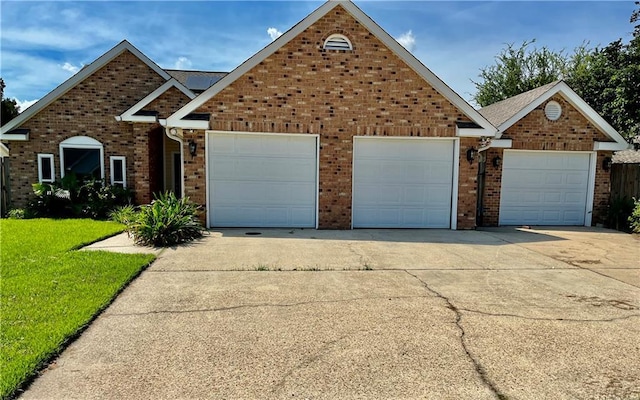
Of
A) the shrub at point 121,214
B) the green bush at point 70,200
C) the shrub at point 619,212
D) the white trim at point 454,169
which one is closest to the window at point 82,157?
the green bush at point 70,200

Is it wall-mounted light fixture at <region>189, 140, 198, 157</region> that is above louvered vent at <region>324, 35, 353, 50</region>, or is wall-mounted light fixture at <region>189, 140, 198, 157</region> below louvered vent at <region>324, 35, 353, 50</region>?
below

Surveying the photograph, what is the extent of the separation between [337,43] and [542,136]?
7.10 meters

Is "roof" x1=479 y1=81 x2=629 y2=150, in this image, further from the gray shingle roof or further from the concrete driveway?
the concrete driveway

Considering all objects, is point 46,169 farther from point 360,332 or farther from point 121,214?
point 360,332

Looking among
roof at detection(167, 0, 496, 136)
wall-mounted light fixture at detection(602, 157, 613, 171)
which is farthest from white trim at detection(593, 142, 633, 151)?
roof at detection(167, 0, 496, 136)

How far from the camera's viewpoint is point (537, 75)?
2881cm

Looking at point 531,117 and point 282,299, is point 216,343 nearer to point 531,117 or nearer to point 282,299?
point 282,299

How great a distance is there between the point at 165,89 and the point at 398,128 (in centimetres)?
778

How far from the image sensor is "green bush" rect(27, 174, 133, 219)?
39.0 ft

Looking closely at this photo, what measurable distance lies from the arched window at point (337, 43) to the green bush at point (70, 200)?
8.21 metres

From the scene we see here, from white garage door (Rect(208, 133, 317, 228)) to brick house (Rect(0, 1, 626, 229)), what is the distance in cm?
3

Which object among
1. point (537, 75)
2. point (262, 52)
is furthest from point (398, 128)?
point (537, 75)

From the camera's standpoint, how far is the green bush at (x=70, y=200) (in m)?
11.9

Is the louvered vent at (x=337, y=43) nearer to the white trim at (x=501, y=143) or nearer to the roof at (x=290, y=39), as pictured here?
the roof at (x=290, y=39)
